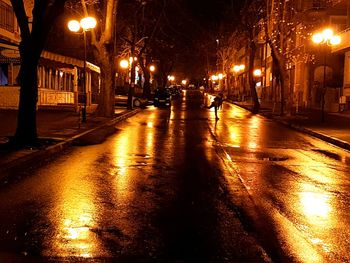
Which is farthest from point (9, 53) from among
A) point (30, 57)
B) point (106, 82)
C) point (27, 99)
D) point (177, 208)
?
point (177, 208)

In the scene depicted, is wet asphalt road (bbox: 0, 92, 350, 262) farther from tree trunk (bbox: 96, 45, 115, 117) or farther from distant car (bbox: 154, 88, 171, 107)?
distant car (bbox: 154, 88, 171, 107)

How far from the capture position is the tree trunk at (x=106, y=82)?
98.8ft

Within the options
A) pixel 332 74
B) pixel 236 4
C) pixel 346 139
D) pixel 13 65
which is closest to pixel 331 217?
pixel 346 139

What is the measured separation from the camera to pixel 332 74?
1841 inches

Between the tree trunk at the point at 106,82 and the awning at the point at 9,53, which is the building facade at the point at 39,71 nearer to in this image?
the awning at the point at 9,53

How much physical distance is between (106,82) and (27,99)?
1471cm

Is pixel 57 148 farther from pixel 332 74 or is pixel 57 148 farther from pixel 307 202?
pixel 332 74

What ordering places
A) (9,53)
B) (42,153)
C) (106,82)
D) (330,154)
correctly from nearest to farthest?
1. (42,153)
2. (330,154)
3. (106,82)
4. (9,53)

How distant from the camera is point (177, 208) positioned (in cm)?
877

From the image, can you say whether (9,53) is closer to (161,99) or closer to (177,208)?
(161,99)

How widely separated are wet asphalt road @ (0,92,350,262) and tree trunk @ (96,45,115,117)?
47.2ft

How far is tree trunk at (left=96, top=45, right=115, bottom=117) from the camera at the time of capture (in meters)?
30.1

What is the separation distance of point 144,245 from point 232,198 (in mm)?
3285

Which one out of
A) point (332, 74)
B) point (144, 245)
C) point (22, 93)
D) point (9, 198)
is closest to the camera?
point (144, 245)
